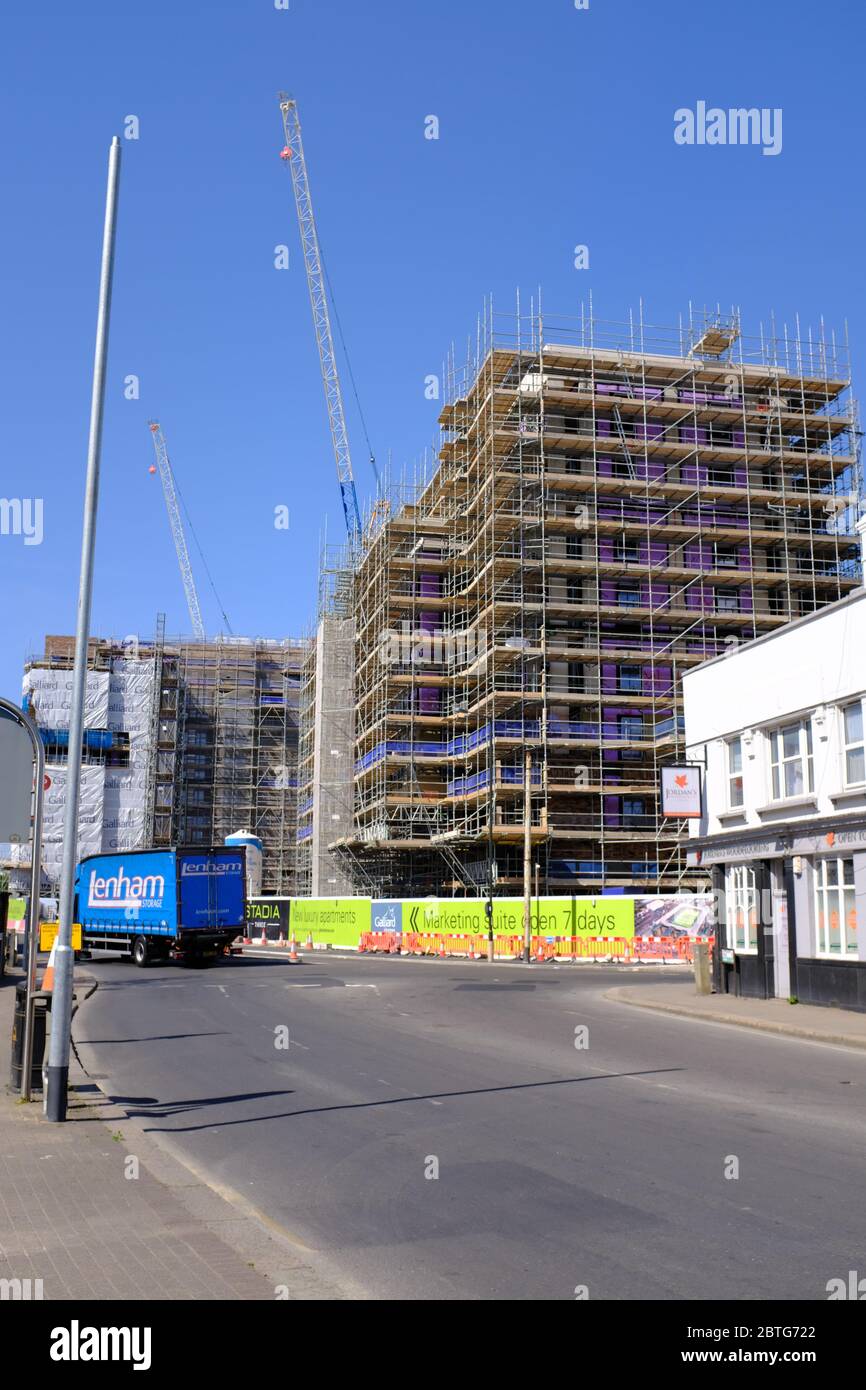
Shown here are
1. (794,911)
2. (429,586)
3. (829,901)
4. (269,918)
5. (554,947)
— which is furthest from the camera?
(429,586)

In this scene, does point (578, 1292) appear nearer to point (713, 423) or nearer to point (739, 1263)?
point (739, 1263)

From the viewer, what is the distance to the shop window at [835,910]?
22.4m

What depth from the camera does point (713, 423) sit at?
59531 millimetres

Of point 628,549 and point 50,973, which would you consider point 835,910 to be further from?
point 628,549

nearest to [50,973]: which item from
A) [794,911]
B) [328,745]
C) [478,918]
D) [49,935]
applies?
[49,935]

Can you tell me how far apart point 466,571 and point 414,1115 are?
174ft

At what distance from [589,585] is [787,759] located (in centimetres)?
3250

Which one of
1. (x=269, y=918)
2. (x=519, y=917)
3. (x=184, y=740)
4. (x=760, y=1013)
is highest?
(x=184, y=740)

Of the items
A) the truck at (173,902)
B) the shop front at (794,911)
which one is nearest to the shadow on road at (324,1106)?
the shop front at (794,911)

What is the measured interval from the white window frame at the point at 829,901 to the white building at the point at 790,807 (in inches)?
0.9

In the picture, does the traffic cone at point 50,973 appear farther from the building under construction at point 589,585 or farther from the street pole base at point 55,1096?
the building under construction at point 589,585

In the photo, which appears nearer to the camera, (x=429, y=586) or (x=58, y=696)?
(x=429, y=586)

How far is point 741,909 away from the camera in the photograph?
26.8 metres

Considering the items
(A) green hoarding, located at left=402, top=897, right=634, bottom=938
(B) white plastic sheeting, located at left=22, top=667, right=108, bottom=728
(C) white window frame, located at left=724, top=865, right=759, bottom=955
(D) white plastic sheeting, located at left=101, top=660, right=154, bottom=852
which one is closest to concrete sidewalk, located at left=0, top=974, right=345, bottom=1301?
(C) white window frame, located at left=724, top=865, right=759, bottom=955
